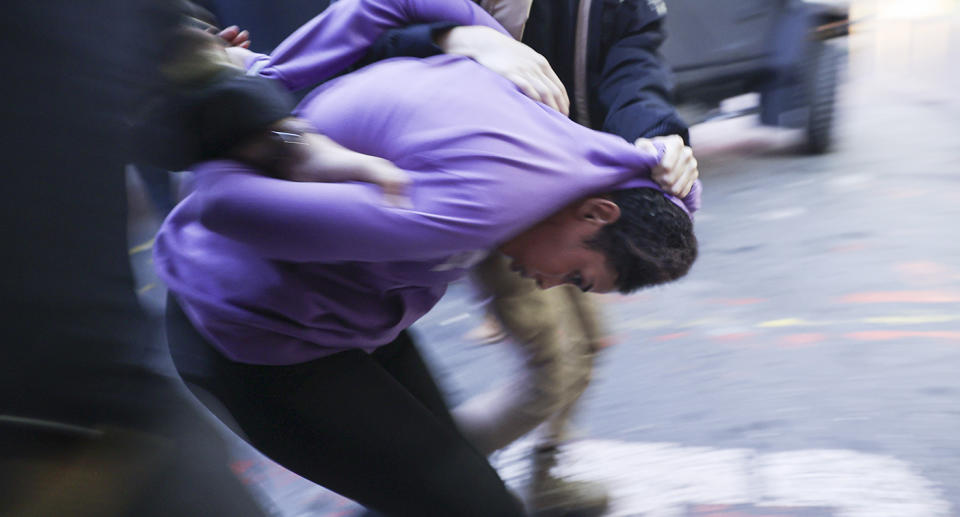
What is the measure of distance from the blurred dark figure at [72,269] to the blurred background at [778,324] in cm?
32

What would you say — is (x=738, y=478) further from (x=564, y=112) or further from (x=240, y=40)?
(x=240, y=40)

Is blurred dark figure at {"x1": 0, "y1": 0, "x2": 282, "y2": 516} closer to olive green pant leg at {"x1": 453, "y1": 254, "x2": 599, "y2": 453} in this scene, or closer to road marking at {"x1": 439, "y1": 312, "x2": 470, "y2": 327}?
olive green pant leg at {"x1": 453, "y1": 254, "x2": 599, "y2": 453}

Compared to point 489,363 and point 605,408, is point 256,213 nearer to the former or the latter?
point 605,408

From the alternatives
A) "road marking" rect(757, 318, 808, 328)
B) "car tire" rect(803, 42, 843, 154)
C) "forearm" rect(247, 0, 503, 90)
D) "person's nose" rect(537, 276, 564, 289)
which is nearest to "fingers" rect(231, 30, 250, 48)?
"forearm" rect(247, 0, 503, 90)

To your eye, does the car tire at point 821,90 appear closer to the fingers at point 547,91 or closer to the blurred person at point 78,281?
the fingers at point 547,91

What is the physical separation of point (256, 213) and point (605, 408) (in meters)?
2.06

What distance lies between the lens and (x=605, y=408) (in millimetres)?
3273

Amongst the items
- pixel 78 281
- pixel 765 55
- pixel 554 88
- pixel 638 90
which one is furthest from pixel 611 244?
pixel 765 55

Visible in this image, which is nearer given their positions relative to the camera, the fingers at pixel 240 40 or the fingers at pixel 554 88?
the fingers at pixel 554 88

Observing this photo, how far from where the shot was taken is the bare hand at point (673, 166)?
1.75 metres

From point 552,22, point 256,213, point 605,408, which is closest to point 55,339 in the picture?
point 256,213

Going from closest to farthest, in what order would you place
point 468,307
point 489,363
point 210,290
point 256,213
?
point 256,213
point 210,290
point 489,363
point 468,307

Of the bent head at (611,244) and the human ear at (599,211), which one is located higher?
the human ear at (599,211)

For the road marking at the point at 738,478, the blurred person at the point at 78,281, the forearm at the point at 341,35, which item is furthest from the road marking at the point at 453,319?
the blurred person at the point at 78,281
